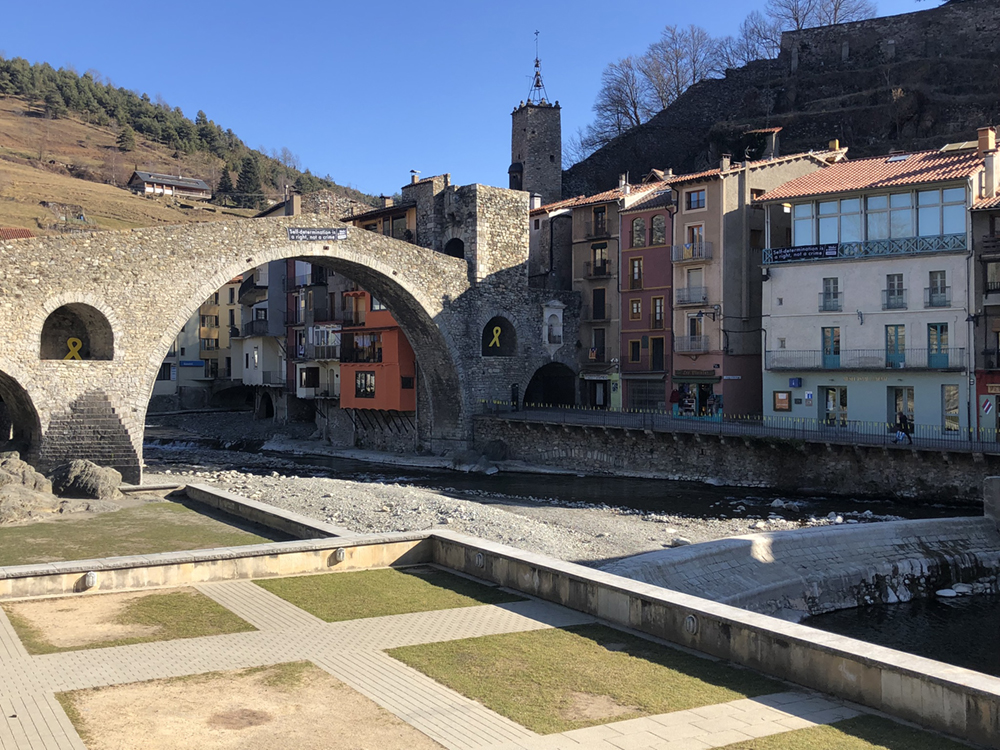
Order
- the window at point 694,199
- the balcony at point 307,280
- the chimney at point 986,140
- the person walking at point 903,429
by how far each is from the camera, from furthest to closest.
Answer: the balcony at point 307,280 < the window at point 694,199 < the chimney at point 986,140 < the person walking at point 903,429

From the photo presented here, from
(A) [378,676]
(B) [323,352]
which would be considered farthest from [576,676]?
(B) [323,352]

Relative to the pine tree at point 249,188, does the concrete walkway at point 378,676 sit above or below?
below

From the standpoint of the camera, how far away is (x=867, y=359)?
31.7 m

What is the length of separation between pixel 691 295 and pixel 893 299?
928 cm

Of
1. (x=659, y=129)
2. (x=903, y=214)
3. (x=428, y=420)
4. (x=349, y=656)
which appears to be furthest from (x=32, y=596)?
(x=659, y=129)

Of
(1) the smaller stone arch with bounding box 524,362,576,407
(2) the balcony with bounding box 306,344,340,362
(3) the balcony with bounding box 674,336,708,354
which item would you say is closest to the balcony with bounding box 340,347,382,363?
(2) the balcony with bounding box 306,344,340,362

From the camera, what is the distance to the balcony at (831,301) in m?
32.7

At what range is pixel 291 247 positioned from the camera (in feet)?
123

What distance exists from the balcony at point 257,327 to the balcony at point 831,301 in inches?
1374

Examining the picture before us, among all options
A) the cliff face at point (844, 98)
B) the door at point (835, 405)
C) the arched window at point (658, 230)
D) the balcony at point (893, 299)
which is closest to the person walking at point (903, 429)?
the door at point (835, 405)

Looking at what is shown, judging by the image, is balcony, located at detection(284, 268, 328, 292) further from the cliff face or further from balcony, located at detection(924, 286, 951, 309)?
balcony, located at detection(924, 286, 951, 309)

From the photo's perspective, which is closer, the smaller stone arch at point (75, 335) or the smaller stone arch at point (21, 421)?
the smaller stone arch at point (21, 421)

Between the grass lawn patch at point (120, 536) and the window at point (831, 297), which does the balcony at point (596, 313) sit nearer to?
the window at point (831, 297)

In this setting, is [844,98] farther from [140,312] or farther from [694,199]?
[140,312]
